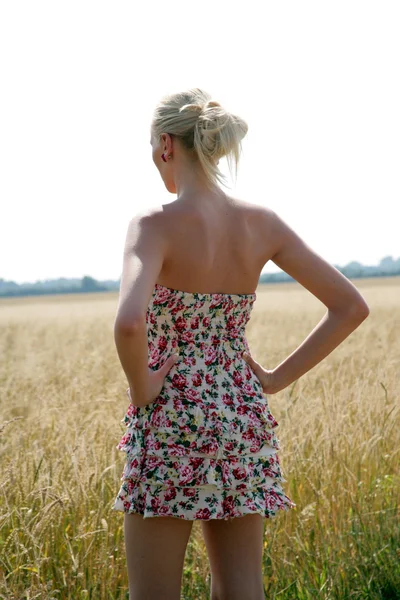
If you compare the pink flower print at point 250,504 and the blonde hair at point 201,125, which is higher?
the blonde hair at point 201,125

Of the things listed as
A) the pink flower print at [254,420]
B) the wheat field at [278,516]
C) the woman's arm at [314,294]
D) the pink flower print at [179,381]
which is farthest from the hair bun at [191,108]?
the wheat field at [278,516]

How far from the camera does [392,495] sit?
3.67 m

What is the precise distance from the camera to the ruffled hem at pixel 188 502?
6.46 feet

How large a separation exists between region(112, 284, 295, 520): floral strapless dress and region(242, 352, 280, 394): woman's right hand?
0.11 feet

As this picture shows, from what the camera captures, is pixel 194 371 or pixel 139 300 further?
pixel 194 371

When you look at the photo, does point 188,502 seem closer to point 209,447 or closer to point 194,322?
point 209,447

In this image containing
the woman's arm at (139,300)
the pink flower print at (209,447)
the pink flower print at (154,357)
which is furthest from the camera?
the pink flower print at (154,357)

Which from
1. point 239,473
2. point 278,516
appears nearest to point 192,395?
point 239,473

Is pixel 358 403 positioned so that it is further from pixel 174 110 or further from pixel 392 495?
pixel 174 110

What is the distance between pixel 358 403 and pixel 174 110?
2.79m

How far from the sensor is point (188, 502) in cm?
198

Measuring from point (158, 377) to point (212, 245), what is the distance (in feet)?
1.25

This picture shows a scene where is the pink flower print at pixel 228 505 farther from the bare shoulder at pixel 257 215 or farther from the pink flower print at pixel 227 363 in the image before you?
the bare shoulder at pixel 257 215

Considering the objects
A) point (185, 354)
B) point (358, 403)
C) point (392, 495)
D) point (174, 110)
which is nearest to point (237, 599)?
point (185, 354)
